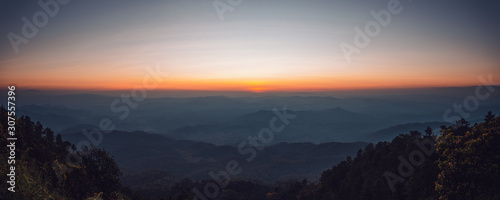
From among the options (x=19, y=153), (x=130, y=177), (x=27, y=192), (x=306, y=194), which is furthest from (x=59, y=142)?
(x=130, y=177)

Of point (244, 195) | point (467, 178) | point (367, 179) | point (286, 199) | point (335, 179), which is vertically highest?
point (467, 178)

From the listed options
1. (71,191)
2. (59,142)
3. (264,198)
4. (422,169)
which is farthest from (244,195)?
(71,191)

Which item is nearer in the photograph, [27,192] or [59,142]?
[27,192]

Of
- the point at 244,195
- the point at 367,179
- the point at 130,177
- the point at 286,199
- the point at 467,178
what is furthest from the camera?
the point at 130,177

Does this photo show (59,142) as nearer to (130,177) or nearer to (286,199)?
(286,199)

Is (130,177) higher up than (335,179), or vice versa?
(335,179)

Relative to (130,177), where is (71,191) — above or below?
above

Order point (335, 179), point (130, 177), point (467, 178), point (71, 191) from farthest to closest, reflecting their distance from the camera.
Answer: point (130, 177) → point (335, 179) → point (71, 191) → point (467, 178)

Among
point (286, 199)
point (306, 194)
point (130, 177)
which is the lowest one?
point (130, 177)

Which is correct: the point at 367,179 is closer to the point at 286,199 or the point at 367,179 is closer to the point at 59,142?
the point at 286,199
